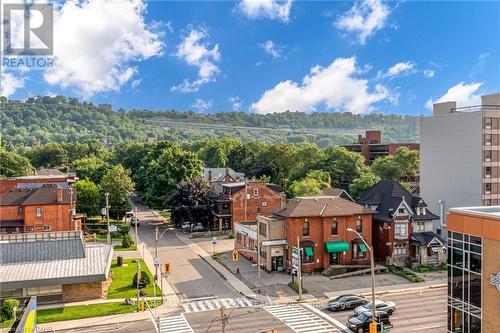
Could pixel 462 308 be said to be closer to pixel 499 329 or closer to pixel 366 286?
pixel 499 329

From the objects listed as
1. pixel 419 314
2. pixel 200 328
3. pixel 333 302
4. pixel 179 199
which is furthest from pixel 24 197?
pixel 419 314

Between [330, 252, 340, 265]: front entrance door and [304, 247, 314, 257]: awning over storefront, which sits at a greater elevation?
[304, 247, 314, 257]: awning over storefront

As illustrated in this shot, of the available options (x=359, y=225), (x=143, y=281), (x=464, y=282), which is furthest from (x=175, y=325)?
(x=359, y=225)

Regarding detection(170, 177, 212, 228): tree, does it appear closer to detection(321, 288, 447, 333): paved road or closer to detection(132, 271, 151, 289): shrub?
detection(132, 271, 151, 289): shrub

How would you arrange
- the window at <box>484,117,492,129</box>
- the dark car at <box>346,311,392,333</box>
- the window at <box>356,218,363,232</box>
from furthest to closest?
1. the window at <box>484,117,492,129</box>
2. the window at <box>356,218,363,232</box>
3. the dark car at <box>346,311,392,333</box>

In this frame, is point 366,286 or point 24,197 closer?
point 366,286

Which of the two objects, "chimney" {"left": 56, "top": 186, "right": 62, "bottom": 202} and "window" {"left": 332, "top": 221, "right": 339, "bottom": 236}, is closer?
"window" {"left": 332, "top": 221, "right": 339, "bottom": 236}

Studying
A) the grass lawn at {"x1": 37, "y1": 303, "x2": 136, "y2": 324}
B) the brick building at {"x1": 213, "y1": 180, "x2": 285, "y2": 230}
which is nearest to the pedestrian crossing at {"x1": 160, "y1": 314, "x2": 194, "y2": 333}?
the grass lawn at {"x1": 37, "y1": 303, "x2": 136, "y2": 324}
